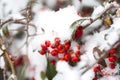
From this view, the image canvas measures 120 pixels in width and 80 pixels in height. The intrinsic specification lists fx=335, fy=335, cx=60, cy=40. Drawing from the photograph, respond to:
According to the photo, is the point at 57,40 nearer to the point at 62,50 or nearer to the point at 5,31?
the point at 62,50

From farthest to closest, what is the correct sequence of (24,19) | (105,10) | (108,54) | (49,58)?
1. (24,19)
2. (49,58)
3. (105,10)
4. (108,54)

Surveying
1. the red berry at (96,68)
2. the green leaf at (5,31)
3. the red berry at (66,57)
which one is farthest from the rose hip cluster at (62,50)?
the green leaf at (5,31)

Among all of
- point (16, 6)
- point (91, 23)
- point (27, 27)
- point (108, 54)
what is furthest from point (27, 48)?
point (108, 54)

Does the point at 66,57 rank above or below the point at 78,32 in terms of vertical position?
below

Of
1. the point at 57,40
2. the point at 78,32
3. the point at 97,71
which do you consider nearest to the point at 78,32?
the point at 78,32

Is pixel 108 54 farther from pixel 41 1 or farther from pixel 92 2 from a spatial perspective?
pixel 41 1

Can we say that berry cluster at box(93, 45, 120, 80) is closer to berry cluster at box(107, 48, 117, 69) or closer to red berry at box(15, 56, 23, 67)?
berry cluster at box(107, 48, 117, 69)

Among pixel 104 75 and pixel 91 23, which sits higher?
pixel 91 23

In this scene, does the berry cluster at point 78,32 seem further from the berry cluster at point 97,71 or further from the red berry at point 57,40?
the berry cluster at point 97,71

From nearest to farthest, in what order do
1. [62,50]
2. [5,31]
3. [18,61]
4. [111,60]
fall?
[111,60] → [62,50] → [5,31] → [18,61]
